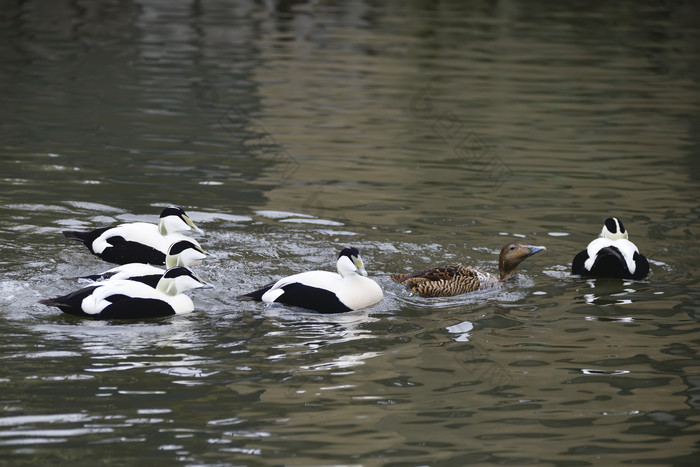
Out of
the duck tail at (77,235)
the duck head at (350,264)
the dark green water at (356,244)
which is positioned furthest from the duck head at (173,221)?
the duck head at (350,264)

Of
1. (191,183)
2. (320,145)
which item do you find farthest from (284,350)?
(320,145)

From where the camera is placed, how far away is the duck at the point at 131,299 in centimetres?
743

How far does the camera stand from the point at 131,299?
7496 mm

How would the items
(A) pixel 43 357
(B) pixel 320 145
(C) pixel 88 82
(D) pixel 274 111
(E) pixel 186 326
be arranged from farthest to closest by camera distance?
(C) pixel 88 82 < (D) pixel 274 111 < (B) pixel 320 145 < (E) pixel 186 326 < (A) pixel 43 357

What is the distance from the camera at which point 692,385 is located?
6.74 meters

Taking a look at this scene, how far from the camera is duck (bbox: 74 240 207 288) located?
→ 7930 mm

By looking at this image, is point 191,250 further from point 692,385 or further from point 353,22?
point 353,22

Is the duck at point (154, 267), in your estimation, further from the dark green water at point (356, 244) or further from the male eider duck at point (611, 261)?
the male eider duck at point (611, 261)

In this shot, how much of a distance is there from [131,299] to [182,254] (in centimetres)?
92

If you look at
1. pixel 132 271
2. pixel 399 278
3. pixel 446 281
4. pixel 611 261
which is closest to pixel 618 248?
pixel 611 261

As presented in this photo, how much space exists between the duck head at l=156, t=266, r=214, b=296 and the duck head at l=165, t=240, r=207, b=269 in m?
0.58

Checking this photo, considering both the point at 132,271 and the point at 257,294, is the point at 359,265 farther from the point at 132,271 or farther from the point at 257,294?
the point at 132,271

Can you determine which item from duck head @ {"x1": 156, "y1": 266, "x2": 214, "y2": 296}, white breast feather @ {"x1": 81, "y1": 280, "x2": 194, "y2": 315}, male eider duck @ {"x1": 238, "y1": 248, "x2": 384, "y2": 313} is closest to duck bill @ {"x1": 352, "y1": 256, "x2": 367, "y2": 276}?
Result: male eider duck @ {"x1": 238, "y1": 248, "x2": 384, "y2": 313}

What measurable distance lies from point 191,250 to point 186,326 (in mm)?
1009
